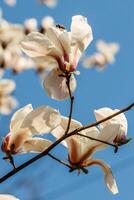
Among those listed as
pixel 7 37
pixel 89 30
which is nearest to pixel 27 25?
pixel 7 37

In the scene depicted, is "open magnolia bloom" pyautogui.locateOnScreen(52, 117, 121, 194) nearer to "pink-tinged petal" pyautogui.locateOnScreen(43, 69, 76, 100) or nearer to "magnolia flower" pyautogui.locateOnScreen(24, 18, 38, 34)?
"pink-tinged petal" pyautogui.locateOnScreen(43, 69, 76, 100)

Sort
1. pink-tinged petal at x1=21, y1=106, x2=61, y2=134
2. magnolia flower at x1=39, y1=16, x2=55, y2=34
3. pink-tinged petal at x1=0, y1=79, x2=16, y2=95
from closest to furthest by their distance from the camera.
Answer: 1. pink-tinged petal at x1=21, y1=106, x2=61, y2=134
2. pink-tinged petal at x1=0, y1=79, x2=16, y2=95
3. magnolia flower at x1=39, y1=16, x2=55, y2=34

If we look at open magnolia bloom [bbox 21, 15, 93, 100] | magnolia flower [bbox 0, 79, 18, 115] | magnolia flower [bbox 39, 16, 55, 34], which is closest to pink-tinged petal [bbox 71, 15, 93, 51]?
open magnolia bloom [bbox 21, 15, 93, 100]

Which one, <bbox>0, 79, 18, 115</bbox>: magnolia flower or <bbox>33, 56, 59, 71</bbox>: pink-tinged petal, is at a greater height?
<bbox>33, 56, 59, 71</bbox>: pink-tinged petal

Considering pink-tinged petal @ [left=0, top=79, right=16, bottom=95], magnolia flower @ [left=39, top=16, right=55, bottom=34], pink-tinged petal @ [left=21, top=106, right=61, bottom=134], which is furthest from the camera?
magnolia flower @ [left=39, top=16, right=55, bottom=34]

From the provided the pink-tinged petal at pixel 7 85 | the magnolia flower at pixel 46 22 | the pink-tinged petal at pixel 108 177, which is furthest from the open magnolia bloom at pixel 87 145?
the magnolia flower at pixel 46 22

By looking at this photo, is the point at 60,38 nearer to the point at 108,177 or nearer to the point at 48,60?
the point at 48,60

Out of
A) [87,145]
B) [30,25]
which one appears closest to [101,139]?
[87,145]

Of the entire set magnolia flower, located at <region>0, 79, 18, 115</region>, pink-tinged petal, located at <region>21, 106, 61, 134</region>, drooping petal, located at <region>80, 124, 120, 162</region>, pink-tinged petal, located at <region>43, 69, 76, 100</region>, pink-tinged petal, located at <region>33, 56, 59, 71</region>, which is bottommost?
magnolia flower, located at <region>0, 79, 18, 115</region>
